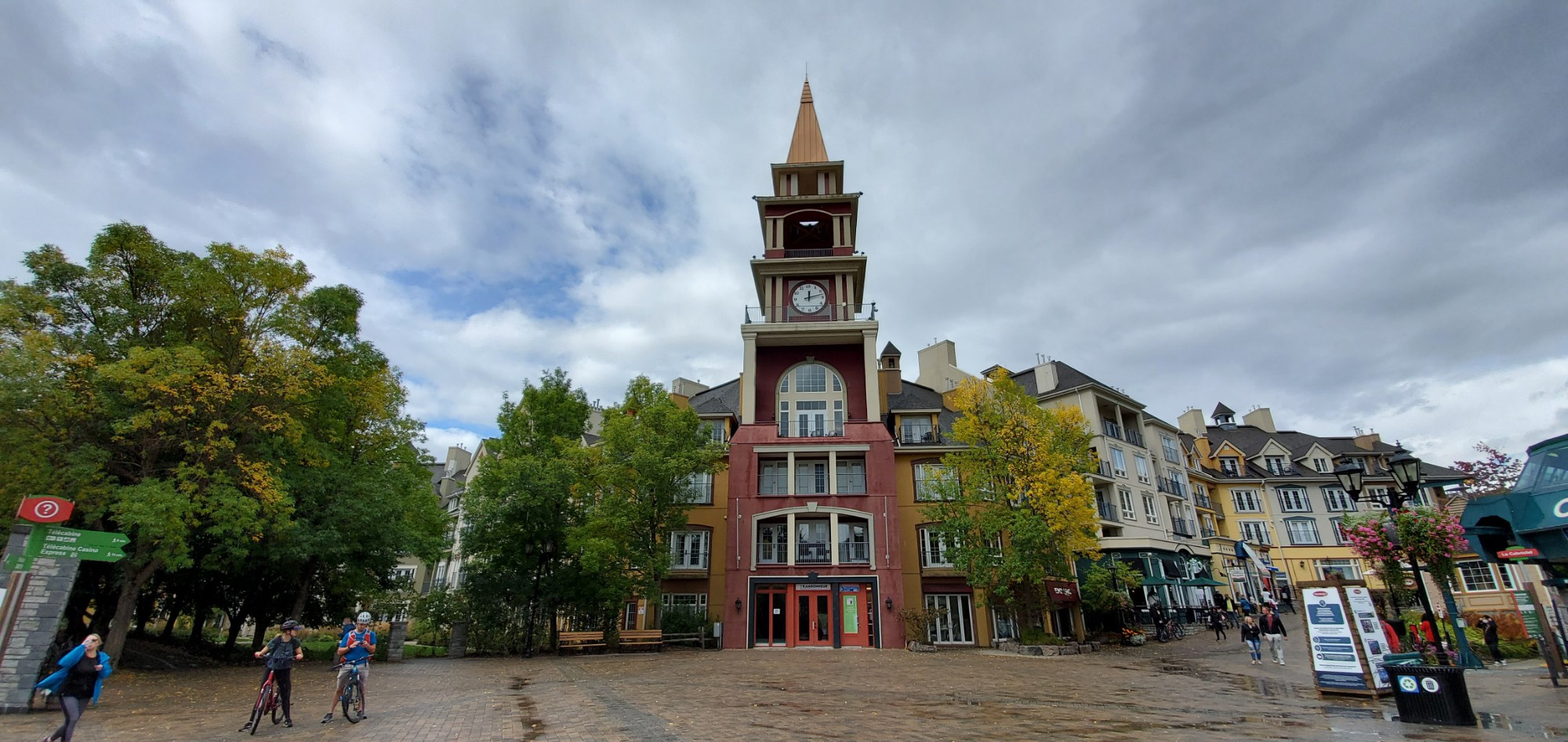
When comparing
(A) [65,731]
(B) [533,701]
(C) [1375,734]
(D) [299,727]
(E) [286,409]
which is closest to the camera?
(A) [65,731]

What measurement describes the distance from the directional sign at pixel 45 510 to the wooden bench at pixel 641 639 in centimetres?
1809

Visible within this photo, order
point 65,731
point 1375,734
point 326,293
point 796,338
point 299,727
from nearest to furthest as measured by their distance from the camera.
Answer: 1. point 65,731
2. point 1375,734
3. point 299,727
4. point 326,293
5. point 796,338

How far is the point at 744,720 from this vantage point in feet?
36.6

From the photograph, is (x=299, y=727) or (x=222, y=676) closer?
(x=299, y=727)

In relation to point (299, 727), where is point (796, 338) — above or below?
above

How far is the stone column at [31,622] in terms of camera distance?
1225cm

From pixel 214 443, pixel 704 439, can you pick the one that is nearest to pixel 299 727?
pixel 214 443

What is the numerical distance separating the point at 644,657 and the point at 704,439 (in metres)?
9.71

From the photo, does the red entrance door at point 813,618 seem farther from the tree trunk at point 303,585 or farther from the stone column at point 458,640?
the tree trunk at point 303,585

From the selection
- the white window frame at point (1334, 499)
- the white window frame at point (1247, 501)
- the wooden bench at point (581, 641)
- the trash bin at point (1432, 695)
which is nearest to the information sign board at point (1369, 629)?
the trash bin at point (1432, 695)

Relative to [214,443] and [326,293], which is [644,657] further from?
[326,293]

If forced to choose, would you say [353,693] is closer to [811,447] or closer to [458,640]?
[458,640]

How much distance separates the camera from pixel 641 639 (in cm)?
2805

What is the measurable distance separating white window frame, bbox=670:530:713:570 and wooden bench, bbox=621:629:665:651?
615cm
